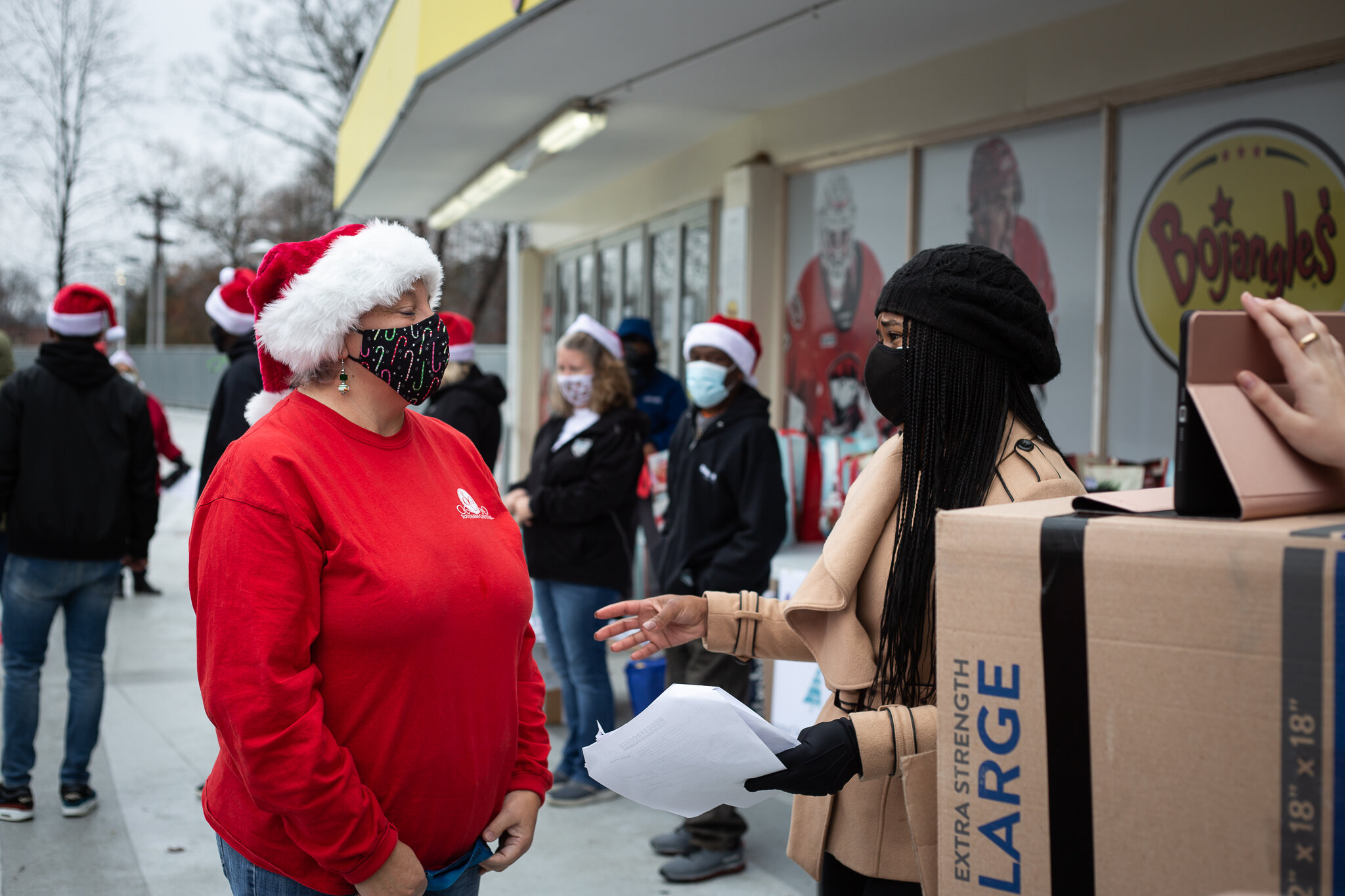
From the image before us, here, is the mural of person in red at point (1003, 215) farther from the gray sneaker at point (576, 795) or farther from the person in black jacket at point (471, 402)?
the gray sneaker at point (576, 795)

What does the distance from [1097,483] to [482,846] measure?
10.6ft

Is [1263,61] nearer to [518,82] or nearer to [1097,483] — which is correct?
[1097,483]

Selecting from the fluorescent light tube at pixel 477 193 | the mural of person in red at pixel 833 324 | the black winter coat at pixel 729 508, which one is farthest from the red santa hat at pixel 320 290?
the fluorescent light tube at pixel 477 193

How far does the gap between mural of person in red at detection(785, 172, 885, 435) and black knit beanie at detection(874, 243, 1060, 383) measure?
4.60 meters

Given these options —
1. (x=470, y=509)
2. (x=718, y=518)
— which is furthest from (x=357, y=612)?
(x=718, y=518)

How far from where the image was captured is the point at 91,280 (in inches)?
1125

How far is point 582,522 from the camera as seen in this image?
4688mm

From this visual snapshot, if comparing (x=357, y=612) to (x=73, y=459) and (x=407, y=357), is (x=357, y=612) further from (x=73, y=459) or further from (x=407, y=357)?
(x=73, y=459)

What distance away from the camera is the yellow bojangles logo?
411 cm

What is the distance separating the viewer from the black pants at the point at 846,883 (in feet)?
5.95

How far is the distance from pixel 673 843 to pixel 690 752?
2.87 meters

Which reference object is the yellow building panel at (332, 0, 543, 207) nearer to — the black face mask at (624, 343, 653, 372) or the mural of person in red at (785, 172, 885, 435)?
the black face mask at (624, 343, 653, 372)

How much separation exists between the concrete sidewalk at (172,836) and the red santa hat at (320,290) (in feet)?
8.35

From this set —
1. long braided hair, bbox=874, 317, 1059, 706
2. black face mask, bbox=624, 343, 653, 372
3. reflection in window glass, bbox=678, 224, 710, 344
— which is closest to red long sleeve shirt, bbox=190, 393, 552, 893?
long braided hair, bbox=874, 317, 1059, 706
